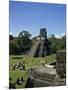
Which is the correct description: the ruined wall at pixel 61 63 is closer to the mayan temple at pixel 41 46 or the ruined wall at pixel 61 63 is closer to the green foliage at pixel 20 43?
the mayan temple at pixel 41 46

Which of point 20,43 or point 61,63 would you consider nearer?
point 20,43

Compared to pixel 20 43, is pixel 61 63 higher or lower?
lower

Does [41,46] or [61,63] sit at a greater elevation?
[41,46]

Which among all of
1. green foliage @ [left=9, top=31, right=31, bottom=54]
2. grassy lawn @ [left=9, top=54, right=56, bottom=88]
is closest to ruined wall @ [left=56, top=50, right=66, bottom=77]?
grassy lawn @ [left=9, top=54, right=56, bottom=88]

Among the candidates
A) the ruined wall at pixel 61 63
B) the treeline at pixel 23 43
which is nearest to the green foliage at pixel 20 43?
the treeline at pixel 23 43

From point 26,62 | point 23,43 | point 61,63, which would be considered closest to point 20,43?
point 23,43

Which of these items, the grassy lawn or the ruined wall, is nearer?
the grassy lawn

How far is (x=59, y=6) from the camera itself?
2564 mm

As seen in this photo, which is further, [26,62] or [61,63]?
[61,63]

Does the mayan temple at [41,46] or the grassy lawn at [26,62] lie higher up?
the mayan temple at [41,46]

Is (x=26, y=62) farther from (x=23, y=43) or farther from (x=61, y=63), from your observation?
(x=61, y=63)

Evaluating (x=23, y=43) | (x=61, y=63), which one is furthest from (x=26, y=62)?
(x=61, y=63)

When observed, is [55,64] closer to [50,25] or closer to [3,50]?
[50,25]

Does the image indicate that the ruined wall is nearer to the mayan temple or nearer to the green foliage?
the mayan temple
